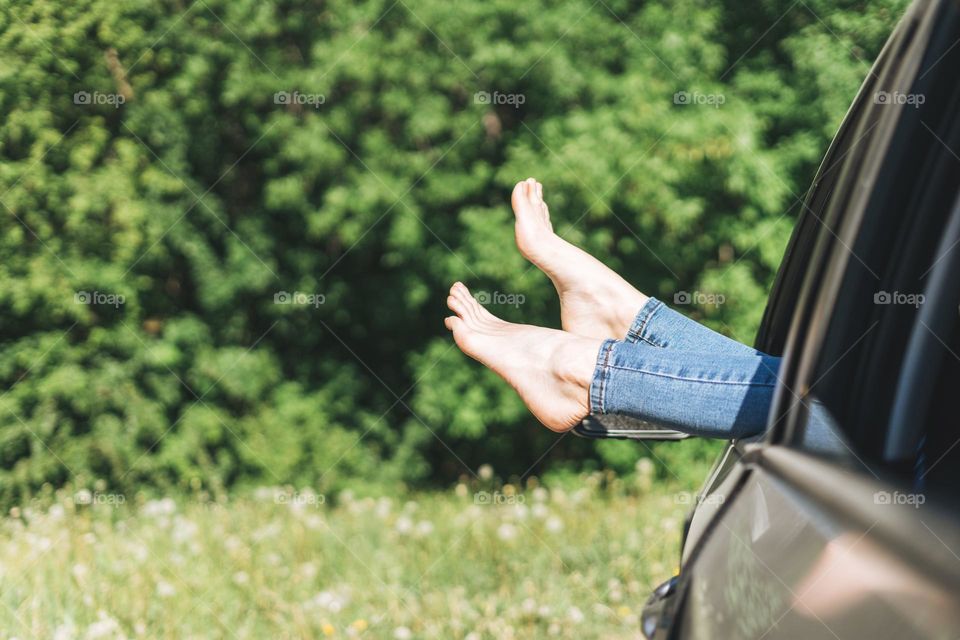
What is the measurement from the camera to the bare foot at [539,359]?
5.79 feet

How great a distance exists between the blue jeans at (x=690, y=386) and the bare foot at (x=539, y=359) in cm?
10

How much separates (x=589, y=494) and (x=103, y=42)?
394 centimetres

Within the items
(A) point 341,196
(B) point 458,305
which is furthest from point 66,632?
(A) point 341,196

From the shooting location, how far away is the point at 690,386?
149cm

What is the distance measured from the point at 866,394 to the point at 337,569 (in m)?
2.86

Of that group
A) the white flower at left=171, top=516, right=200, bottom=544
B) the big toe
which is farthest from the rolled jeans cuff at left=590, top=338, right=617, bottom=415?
the white flower at left=171, top=516, right=200, bottom=544

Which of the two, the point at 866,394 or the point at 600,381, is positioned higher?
the point at 866,394

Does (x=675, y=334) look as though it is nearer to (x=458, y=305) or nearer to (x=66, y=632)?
(x=458, y=305)

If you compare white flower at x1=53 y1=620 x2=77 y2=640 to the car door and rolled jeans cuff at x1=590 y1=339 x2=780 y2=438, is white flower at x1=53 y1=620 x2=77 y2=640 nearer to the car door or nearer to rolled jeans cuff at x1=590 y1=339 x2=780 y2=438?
rolled jeans cuff at x1=590 y1=339 x2=780 y2=438

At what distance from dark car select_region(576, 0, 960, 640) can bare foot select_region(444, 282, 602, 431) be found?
454mm

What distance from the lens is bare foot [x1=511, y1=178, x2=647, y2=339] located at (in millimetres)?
2066

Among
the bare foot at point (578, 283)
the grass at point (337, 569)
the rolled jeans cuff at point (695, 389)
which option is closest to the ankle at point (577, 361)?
the rolled jeans cuff at point (695, 389)

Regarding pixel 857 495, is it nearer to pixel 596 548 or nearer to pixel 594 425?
pixel 594 425

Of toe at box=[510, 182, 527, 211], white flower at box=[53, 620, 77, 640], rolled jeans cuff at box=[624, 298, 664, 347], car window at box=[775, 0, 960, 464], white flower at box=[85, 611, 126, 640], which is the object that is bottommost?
white flower at box=[53, 620, 77, 640]
